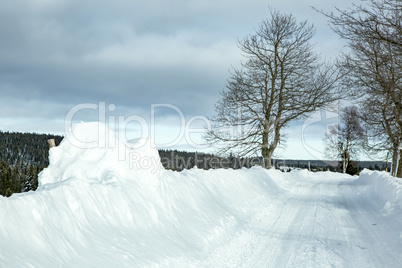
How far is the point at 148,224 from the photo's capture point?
5.96 m

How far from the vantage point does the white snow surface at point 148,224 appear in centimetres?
410

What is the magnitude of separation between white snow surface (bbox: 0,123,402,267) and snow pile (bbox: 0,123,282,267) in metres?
0.02

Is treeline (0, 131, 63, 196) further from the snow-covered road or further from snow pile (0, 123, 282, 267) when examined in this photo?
the snow-covered road

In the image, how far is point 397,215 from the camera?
8641 mm

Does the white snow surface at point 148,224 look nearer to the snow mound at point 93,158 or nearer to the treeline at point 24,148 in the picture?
the snow mound at point 93,158

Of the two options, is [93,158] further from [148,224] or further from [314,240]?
[314,240]

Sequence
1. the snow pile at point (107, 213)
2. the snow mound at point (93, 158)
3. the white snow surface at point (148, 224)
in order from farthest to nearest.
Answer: the snow mound at point (93, 158) < the white snow surface at point (148, 224) < the snow pile at point (107, 213)

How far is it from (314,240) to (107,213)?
433 centimetres

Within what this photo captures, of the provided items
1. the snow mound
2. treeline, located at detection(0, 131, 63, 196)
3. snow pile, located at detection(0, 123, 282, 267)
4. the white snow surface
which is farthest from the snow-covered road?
treeline, located at detection(0, 131, 63, 196)

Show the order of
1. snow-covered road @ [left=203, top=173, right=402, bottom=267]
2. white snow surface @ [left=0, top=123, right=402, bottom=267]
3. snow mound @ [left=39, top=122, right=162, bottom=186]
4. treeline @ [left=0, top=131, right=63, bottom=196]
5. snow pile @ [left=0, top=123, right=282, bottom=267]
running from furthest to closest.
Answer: treeline @ [left=0, top=131, right=63, bottom=196] → snow mound @ [left=39, top=122, right=162, bottom=186] → snow-covered road @ [left=203, top=173, right=402, bottom=267] → white snow surface @ [left=0, top=123, right=402, bottom=267] → snow pile @ [left=0, top=123, right=282, bottom=267]

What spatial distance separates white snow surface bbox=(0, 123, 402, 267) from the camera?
4.10 meters

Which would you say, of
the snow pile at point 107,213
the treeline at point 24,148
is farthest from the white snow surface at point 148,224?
the treeline at point 24,148

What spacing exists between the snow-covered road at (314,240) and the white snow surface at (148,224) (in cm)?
2

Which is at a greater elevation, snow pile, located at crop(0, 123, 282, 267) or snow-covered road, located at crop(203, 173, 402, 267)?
snow pile, located at crop(0, 123, 282, 267)
